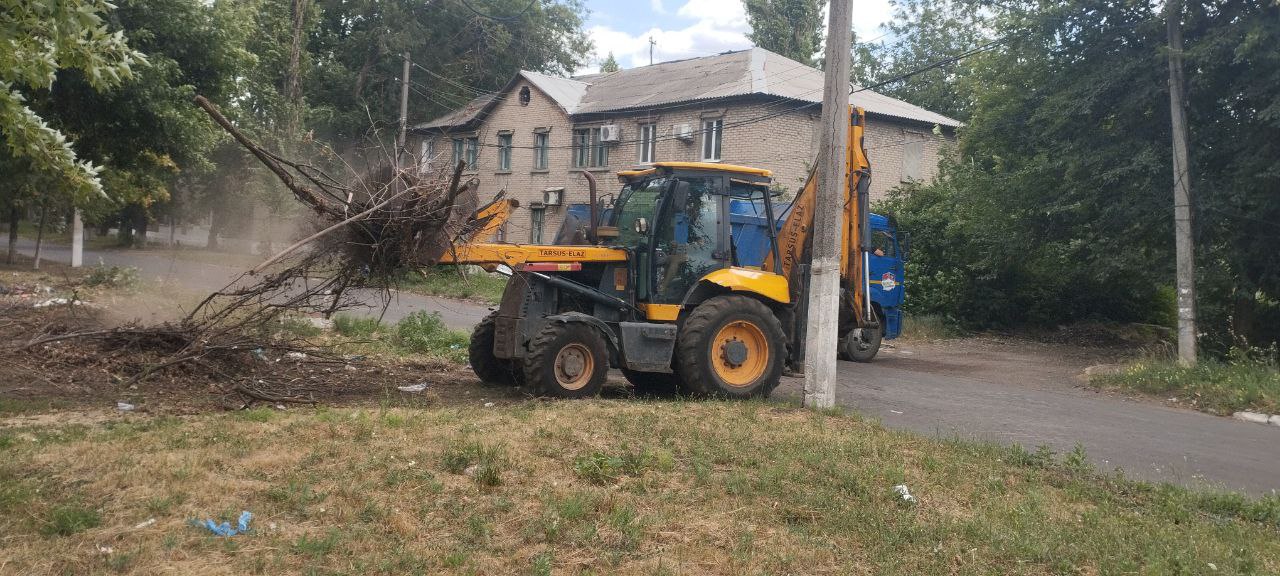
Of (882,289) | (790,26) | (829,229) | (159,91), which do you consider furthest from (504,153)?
(829,229)

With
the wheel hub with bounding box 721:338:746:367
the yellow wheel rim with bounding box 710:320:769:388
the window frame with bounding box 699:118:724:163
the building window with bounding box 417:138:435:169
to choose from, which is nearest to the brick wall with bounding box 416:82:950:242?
the window frame with bounding box 699:118:724:163

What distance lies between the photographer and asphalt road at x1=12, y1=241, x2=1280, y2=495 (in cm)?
884

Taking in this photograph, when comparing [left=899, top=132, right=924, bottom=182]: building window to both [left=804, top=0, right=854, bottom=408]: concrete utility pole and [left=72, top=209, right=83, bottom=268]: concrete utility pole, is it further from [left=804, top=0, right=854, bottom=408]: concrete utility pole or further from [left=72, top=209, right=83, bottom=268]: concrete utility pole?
[left=72, top=209, right=83, bottom=268]: concrete utility pole

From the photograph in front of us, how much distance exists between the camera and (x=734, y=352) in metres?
10.9

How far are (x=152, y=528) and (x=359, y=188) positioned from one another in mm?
4577

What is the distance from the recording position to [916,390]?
1355 cm

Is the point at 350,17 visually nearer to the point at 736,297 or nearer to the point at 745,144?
the point at 745,144

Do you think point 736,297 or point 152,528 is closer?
point 152,528

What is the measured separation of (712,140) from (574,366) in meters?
19.8

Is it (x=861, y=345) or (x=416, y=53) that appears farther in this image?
(x=416, y=53)

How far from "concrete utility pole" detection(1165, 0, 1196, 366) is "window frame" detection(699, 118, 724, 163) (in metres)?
14.3

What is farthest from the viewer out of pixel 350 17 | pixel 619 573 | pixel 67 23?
pixel 350 17

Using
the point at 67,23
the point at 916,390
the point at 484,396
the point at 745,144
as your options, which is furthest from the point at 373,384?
the point at 745,144

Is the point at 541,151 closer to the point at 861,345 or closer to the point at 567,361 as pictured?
the point at 861,345
